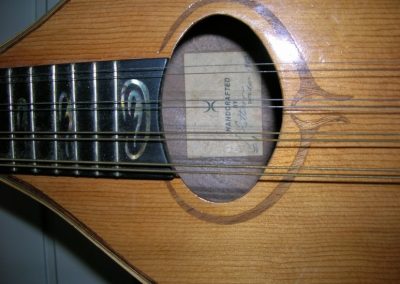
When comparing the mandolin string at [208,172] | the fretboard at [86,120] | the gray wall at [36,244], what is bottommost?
the gray wall at [36,244]

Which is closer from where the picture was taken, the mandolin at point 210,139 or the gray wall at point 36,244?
the mandolin at point 210,139

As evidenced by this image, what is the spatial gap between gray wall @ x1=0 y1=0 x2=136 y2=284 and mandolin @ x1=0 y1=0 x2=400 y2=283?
33cm

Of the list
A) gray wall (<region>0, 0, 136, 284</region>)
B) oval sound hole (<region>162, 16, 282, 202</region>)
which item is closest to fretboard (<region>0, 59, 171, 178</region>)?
oval sound hole (<region>162, 16, 282, 202</region>)

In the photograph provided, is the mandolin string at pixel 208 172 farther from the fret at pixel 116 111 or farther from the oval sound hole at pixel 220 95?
the oval sound hole at pixel 220 95

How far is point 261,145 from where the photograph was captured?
0.80 m

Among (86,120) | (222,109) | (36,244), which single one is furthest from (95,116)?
(36,244)

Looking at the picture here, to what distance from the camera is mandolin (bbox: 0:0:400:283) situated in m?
0.58

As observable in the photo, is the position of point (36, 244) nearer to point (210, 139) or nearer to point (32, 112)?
point (32, 112)

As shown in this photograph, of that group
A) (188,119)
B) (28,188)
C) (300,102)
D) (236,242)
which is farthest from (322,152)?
(28,188)

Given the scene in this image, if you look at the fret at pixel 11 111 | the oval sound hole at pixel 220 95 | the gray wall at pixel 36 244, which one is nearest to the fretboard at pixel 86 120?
the fret at pixel 11 111

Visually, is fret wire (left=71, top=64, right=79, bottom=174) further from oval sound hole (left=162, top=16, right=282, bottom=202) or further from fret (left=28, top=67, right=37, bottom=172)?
oval sound hole (left=162, top=16, right=282, bottom=202)

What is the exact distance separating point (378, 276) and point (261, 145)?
321mm

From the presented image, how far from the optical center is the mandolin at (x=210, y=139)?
0.58 metres

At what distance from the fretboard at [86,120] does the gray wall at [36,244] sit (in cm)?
34
